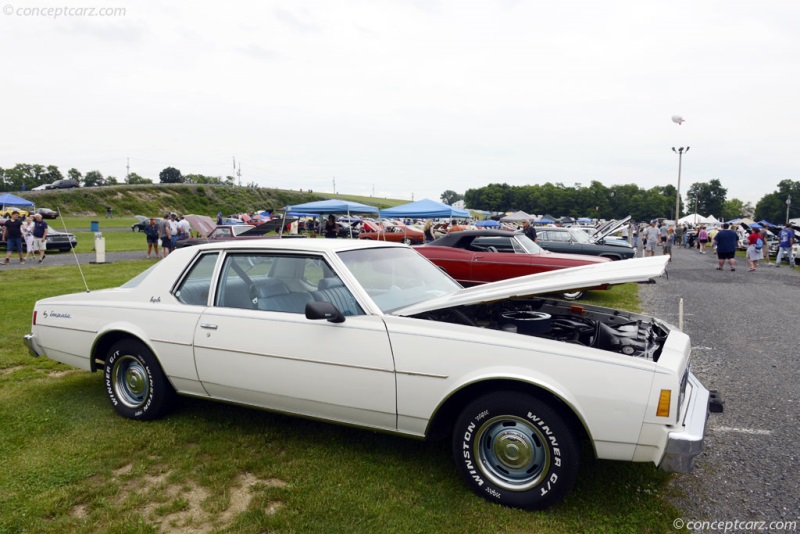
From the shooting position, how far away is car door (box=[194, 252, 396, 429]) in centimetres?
301

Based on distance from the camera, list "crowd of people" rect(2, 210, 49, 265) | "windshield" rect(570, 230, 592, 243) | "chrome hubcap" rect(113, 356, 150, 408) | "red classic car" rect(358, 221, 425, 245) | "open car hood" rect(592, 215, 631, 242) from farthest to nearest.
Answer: "red classic car" rect(358, 221, 425, 245) < "open car hood" rect(592, 215, 631, 242) < "windshield" rect(570, 230, 592, 243) < "crowd of people" rect(2, 210, 49, 265) < "chrome hubcap" rect(113, 356, 150, 408)

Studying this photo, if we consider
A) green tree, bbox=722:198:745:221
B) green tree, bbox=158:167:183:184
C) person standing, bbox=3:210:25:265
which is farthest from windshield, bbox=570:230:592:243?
green tree, bbox=722:198:745:221

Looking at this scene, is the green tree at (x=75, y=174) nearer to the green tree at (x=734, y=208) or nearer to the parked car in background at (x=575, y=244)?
the parked car in background at (x=575, y=244)

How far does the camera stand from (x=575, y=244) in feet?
50.5

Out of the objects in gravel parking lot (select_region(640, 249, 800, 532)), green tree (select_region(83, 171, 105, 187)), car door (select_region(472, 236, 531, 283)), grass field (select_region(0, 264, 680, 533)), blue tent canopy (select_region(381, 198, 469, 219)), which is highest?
green tree (select_region(83, 171, 105, 187))

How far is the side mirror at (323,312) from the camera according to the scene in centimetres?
294

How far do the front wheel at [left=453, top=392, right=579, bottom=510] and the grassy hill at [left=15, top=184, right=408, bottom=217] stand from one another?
61.3 meters

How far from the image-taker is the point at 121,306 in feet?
12.9

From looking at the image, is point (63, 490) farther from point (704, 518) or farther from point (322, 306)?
point (704, 518)

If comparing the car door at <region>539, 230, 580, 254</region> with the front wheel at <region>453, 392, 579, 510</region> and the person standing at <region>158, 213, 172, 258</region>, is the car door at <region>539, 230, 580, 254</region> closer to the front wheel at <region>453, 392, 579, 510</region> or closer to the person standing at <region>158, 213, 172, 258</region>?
the person standing at <region>158, 213, 172, 258</region>

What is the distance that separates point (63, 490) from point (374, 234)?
28.1 metres

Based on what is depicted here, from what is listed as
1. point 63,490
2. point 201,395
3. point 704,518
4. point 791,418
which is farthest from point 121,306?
point 791,418

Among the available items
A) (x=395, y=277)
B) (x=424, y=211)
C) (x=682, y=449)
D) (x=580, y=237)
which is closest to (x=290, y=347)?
(x=395, y=277)

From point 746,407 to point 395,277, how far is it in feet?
10.8
